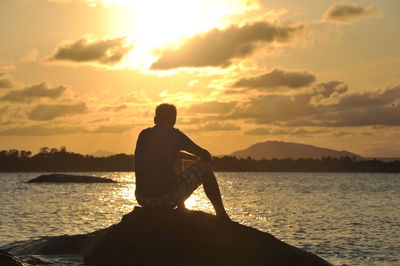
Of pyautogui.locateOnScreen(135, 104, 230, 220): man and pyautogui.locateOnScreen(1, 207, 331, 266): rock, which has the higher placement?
pyautogui.locateOnScreen(135, 104, 230, 220): man

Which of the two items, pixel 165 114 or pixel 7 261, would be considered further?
pixel 165 114

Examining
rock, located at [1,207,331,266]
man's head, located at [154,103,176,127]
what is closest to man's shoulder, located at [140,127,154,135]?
man's head, located at [154,103,176,127]

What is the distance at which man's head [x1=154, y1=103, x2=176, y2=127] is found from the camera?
11.1m

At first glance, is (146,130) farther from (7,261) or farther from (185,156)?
(7,261)

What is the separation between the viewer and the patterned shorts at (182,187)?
11.0m

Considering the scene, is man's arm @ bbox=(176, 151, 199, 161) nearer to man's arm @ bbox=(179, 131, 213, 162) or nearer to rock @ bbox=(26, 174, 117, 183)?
man's arm @ bbox=(179, 131, 213, 162)

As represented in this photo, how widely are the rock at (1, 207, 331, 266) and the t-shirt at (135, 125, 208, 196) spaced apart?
66cm

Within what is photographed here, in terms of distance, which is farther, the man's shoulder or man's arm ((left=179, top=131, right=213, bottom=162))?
the man's shoulder

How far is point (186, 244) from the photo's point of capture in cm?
1115

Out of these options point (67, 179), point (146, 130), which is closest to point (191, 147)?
point (146, 130)

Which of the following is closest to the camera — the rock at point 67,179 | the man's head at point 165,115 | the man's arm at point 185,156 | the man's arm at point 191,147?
the man's arm at point 191,147

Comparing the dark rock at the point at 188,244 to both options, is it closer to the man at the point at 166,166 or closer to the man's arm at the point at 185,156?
the man at the point at 166,166

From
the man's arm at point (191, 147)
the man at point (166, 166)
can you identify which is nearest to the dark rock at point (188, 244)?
the man at point (166, 166)

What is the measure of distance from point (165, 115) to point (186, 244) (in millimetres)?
2490
